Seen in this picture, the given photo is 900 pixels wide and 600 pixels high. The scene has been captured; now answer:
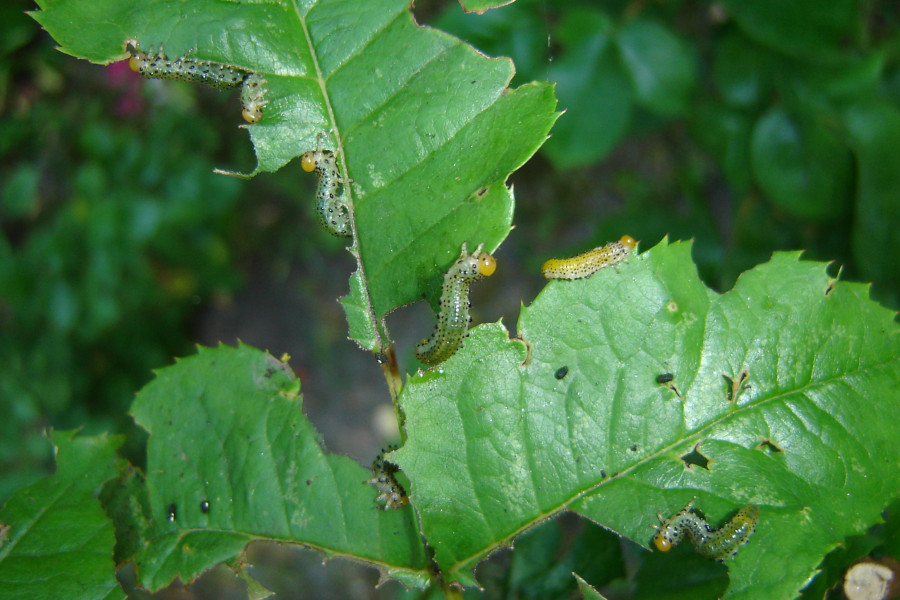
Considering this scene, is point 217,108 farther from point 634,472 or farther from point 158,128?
point 634,472

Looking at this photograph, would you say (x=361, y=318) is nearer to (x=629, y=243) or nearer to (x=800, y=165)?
(x=629, y=243)

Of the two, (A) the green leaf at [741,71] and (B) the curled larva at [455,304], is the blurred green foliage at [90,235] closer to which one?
(B) the curled larva at [455,304]

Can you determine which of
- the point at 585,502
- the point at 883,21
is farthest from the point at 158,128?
the point at 883,21

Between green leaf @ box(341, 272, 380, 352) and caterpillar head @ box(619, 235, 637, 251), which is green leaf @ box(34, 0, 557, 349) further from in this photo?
caterpillar head @ box(619, 235, 637, 251)

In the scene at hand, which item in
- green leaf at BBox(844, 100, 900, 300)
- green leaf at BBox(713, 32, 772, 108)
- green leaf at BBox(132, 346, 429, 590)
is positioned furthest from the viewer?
green leaf at BBox(713, 32, 772, 108)

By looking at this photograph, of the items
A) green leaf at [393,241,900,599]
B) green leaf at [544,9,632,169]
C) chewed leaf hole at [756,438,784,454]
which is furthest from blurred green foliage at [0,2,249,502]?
chewed leaf hole at [756,438,784,454]

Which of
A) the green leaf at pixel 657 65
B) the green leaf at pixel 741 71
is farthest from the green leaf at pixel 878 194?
the green leaf at pixel 657 65
